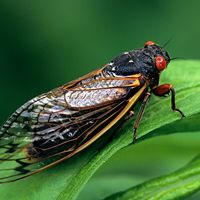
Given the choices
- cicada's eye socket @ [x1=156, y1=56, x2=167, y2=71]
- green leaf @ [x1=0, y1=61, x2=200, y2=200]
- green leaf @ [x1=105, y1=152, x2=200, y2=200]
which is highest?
cicada's eye socket @ [x1=156, y1=56, x2=167, y2=71]

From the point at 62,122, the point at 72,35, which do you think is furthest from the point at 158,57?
the point at 72,35

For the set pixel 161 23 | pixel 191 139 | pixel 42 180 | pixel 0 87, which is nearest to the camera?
pixel 42 180

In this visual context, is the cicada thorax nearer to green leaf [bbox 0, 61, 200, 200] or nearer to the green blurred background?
green leaf [bbox 0, 61, 200, 200]

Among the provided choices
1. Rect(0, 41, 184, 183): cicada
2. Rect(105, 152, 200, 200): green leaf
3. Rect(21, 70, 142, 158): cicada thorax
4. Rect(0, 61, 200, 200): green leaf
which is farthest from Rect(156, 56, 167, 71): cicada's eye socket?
Rect(105, 152, 200, 200): green leaf

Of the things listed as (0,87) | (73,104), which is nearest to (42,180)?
(73,104)

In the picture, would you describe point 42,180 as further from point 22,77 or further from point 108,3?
point 108,3

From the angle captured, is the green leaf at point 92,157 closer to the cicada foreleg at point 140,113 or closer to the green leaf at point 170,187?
the cicada foreleg at point 140,113

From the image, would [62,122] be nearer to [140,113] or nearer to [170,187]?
[140,113]
